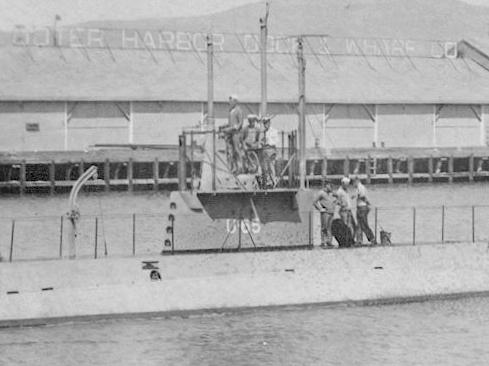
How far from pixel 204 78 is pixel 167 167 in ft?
22.8

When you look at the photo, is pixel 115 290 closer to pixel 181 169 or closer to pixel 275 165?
pixel 181 169

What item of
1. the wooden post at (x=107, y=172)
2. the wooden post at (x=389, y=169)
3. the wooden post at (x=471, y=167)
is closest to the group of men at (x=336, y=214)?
the wooden post at (x=107, y=172)

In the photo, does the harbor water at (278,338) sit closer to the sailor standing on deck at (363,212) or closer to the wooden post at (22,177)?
the sailor standing on deck at (363,212)

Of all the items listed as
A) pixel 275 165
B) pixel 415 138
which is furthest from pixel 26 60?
pixel 275 165

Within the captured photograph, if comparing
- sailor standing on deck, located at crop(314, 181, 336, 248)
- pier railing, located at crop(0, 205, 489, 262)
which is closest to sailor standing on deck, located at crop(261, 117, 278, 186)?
pier railing, located at crop(0, 205, 489, 262)

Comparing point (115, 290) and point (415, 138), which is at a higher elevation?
point (415, 138)

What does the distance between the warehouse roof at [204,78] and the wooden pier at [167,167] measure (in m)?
3.92

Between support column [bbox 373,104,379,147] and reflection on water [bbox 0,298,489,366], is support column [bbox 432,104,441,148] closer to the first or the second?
support column [bbox 373,104,379,147]

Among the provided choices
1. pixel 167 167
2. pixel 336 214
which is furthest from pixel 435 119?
pixel 336 214

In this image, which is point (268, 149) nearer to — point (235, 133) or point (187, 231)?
point (235, 133)

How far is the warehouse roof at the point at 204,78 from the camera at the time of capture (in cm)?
6481

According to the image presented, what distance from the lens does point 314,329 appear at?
22734 mm

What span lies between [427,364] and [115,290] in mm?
7121

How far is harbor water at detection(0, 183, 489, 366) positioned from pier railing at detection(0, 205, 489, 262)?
122 cm
